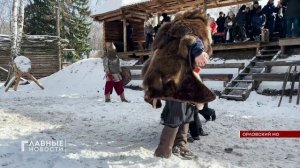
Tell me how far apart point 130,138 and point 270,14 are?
912 centimetres

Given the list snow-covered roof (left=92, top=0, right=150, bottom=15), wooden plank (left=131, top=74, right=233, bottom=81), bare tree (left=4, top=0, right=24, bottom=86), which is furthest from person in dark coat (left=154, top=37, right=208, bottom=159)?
bare tree (left=4, top=0, right=24, bottom=86)

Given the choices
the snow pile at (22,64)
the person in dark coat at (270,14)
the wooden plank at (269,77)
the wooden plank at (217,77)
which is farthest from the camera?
the snow pile at (22,64)

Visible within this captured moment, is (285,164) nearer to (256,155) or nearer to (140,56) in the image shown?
(256,155)

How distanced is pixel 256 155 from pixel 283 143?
789 millimetres

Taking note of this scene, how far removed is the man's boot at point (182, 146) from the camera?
12.6ft

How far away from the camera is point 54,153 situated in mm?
3693

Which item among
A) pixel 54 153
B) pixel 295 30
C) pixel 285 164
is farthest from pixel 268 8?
pixel 54 153

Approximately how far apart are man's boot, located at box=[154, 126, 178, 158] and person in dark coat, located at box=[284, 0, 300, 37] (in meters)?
8.20

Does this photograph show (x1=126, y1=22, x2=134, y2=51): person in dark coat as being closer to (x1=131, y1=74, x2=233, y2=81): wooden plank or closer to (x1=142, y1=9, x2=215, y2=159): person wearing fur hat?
(x1=131, y1=74, x2=233, y2=81): wooden plank

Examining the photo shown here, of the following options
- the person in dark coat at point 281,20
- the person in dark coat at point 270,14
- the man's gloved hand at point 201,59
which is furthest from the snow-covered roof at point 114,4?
the man's gloved hand at point 201,59

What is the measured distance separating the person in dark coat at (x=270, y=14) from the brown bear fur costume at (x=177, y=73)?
8949mm

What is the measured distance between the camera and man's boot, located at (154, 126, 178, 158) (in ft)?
12.1

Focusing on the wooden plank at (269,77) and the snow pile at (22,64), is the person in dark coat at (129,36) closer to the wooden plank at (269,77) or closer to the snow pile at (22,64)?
the snow pile at (22,64)

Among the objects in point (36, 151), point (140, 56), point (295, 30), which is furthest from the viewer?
point (140, 56)
